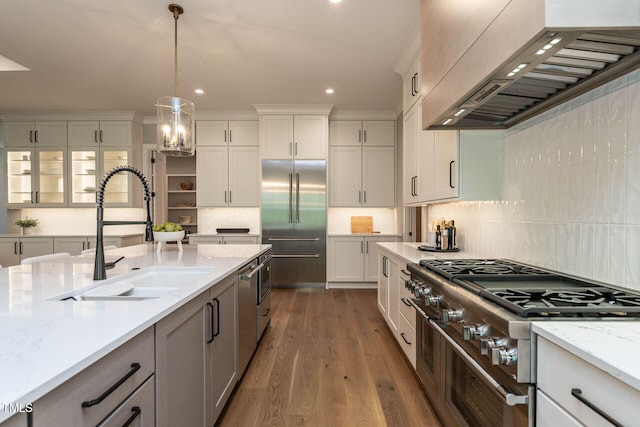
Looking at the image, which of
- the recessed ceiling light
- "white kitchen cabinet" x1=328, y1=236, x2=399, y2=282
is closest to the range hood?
"white kitchen cabinet" x1=328, y1=236, x2=399, y2=282

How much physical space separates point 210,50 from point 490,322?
340cm

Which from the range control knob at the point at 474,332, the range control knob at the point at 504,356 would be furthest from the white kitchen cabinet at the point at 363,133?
the range control knob at the point at 504,356

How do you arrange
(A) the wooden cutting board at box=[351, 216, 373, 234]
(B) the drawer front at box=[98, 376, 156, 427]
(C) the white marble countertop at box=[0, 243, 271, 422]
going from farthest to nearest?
1. (A) the wooden cutting board at box=[351, 216, 373, 234]
2. (B) the drawer front at box=[98, 376, 156, 427]
3. (C) the white marble countertop at box=[0, 243, 271, 422]

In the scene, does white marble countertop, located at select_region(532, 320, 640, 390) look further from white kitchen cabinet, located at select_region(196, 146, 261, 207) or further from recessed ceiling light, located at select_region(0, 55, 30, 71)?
recessed ceiling light, located at select_region(0, 55, 30, 71)

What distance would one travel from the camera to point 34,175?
5.26 metres

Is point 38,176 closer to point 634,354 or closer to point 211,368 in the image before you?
point 211,368

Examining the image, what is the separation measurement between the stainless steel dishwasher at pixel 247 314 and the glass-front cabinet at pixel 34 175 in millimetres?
4632

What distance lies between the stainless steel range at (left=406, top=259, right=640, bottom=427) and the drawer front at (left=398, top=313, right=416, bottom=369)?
255mm

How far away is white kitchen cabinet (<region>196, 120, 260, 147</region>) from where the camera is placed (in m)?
5.32

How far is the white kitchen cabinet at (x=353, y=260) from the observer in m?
5.06

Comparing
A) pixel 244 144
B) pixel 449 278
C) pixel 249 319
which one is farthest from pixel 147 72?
pixel 449 278

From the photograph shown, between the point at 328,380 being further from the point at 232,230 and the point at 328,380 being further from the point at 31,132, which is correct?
the point at 31,132

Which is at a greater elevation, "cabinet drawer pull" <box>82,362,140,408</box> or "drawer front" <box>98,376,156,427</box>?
"cabinet drawer pull" <box>82,362,140,408</box>

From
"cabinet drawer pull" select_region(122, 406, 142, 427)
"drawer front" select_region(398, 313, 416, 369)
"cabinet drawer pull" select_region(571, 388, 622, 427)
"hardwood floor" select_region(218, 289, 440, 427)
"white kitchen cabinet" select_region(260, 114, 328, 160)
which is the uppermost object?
"white kitchen cabinet" select_region(260, 114, 328, 160)
